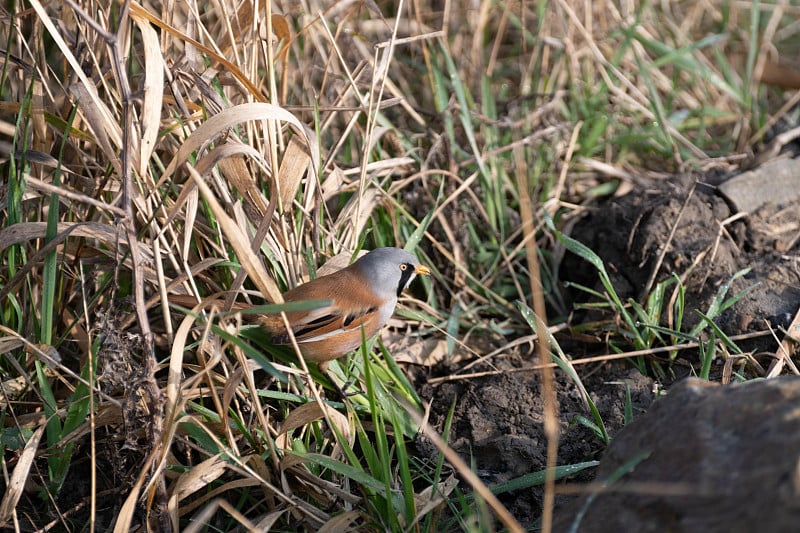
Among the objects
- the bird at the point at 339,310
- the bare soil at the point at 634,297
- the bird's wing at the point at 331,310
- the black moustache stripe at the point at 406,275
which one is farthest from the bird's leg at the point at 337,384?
the black moustache stripe at the point at 406,275

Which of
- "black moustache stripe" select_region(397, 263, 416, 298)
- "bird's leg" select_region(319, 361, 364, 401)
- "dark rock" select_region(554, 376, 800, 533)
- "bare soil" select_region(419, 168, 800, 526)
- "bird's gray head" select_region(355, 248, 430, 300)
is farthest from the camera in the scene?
"black moustache stripe" select_region(397, 263, 416, 298)

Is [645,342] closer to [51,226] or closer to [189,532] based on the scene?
[189,532]

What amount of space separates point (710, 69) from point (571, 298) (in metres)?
2.40

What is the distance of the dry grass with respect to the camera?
2568 mm

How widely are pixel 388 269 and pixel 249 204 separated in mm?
646

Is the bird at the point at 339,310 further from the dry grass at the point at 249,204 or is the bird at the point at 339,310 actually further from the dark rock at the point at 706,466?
the dark rock at the point at 706,466

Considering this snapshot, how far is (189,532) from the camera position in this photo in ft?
7.09

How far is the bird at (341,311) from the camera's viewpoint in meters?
3.02

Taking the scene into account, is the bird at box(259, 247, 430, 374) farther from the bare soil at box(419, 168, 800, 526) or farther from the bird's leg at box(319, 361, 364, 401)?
the bare soil at box(419, 168, 800, 526)

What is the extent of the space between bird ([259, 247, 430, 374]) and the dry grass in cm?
13

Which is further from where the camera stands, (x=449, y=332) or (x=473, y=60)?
(x=473, y=60)

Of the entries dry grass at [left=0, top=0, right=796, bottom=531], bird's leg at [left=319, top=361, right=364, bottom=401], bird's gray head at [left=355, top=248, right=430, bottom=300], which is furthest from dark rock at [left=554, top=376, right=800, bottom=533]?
bird's gray head at [left=355, top=248, right=430, bottom=300]

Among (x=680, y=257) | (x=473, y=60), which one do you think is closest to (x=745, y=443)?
(x=680, y=257)

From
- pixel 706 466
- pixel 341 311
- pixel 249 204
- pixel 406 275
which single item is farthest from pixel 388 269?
pixel 706 466
